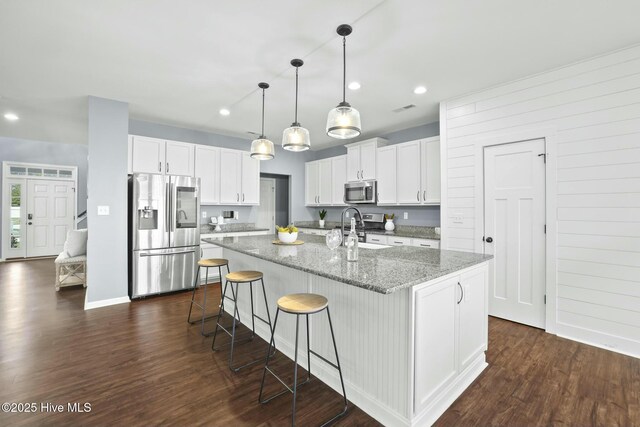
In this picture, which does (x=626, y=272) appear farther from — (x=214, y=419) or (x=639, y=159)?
(x=214, y=419)

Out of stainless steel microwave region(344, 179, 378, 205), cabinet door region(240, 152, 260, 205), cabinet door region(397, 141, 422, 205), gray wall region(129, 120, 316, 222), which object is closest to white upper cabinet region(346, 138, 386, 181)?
stainless steel microwave region(344, 179, 378, 205)

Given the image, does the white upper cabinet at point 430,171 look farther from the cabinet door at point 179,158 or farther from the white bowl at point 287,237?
the cabinet door at point 179,158

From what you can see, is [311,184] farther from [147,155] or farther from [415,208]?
[147,155]

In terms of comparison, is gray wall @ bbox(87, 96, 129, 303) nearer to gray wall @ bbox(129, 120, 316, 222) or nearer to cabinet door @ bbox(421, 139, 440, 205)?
gray wall @ bbox(129, 120, 316, 222)

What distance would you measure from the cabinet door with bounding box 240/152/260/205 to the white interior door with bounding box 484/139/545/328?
3.99 meters

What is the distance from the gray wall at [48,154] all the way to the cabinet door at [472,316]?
31.2 ft

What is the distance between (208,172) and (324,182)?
236 centimetres

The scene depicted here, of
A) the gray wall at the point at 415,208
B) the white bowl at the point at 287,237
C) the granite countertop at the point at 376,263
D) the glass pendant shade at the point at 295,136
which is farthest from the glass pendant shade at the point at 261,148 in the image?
the gray wall at the point at 415,208

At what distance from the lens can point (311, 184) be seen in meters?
6.61

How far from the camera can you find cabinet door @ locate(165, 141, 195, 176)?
15.4 feet

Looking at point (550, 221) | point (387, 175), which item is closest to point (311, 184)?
point (387, 175)

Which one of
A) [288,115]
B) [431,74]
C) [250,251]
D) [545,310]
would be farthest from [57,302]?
[545,310]

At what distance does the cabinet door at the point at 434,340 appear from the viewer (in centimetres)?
162

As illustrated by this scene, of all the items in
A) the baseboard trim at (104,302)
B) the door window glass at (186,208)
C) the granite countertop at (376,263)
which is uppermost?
the door window glass at (186,208)
